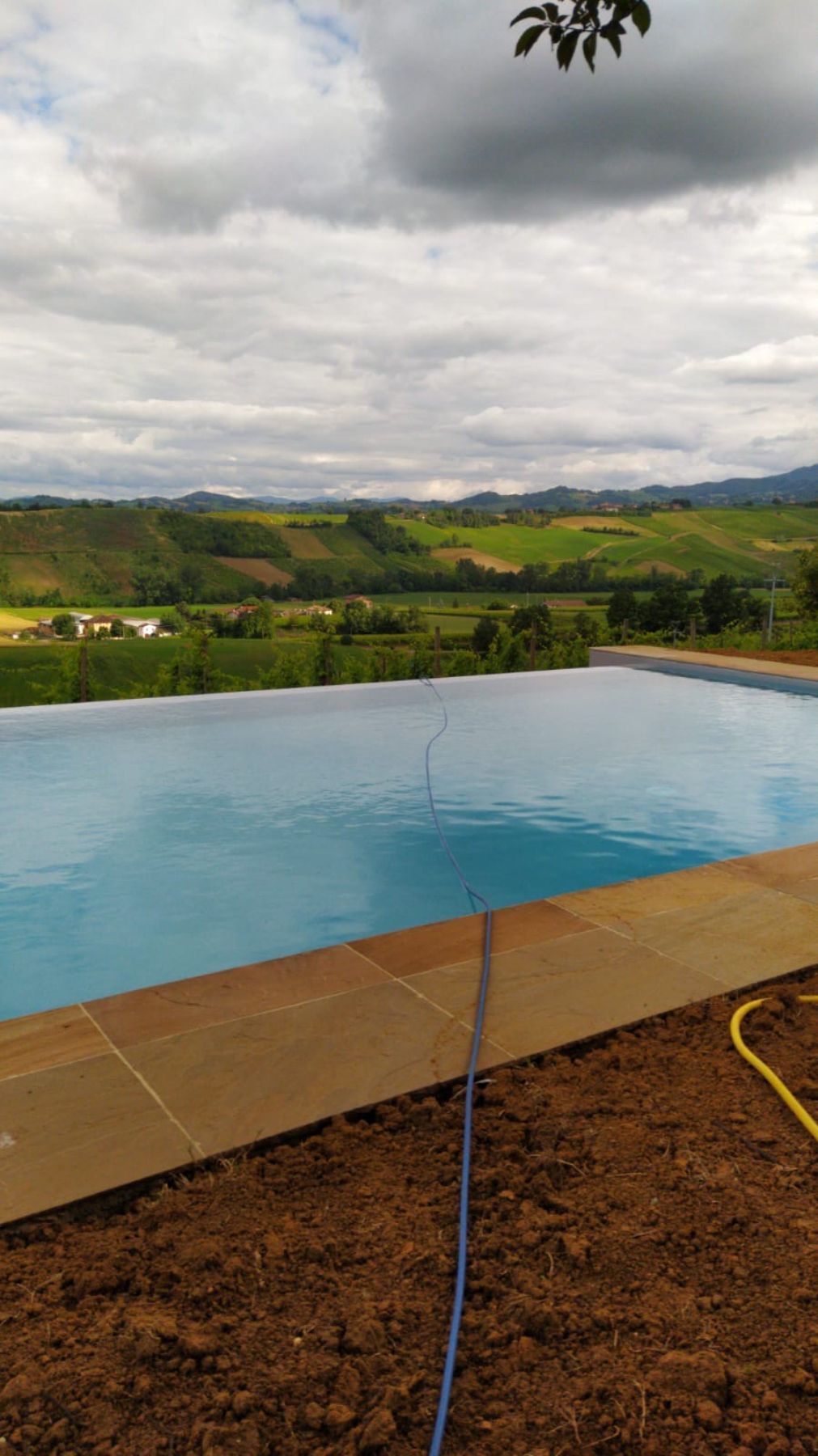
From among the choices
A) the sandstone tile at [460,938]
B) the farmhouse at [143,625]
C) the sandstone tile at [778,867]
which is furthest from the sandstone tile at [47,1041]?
the farmhouse at [143,625]

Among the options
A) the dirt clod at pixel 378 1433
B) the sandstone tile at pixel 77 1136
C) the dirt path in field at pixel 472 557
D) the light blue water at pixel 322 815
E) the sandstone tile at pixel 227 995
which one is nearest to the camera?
the dirt clod at pixel 378 1433

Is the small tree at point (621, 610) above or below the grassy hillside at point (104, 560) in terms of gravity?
below

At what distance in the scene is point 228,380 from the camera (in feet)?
198

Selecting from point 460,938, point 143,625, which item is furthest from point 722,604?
point 143,625

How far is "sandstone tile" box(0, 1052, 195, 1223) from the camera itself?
60.7 inches

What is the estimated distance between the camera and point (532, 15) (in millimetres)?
1839

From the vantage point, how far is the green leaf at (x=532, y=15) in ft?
5.92

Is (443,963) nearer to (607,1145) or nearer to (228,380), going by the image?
(607,1145)

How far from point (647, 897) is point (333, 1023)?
1336 millimetres

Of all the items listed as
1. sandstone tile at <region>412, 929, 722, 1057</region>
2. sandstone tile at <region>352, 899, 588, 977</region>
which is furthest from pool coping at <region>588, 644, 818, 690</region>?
sandstone tile at <region>412, 929, 722, 1057</region>

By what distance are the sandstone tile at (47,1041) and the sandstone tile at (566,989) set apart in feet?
2.63

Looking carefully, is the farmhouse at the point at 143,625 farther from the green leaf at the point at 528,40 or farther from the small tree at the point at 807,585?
the green leaf at the point at 528,40

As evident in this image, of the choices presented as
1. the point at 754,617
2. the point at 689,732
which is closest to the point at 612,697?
the point at 689,732

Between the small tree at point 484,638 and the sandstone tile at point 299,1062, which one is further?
the small tree at point 484,638
